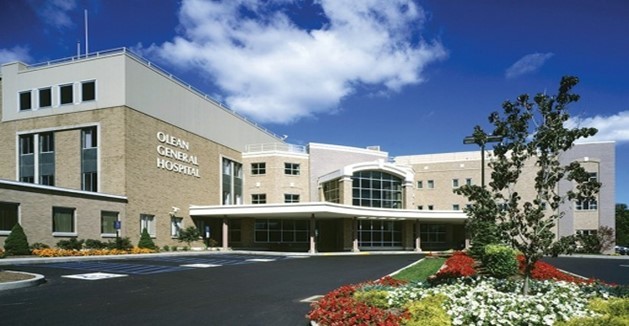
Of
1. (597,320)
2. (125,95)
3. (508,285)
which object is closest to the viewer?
(597,320)

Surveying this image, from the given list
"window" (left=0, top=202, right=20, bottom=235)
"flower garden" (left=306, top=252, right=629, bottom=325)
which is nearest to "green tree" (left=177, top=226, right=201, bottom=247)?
"window" (left=0, top=202, right=20, bottom=235)

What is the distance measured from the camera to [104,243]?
29422mm

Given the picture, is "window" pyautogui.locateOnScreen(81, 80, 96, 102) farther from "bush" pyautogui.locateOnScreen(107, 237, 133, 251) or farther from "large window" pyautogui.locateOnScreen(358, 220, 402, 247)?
"large window" pyautogui.locateOnScreen(358, 220, 402, 247)

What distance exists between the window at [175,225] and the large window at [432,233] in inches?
969

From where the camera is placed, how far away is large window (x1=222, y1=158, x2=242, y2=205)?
1800 inches

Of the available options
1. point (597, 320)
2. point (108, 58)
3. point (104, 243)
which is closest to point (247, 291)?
point (597, 320)

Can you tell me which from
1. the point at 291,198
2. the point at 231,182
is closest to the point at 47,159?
the point at 231,182

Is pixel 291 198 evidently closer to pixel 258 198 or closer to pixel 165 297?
pixel 258 198

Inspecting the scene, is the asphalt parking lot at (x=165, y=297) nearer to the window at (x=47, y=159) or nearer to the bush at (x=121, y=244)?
the bush at (x=121, y=244)

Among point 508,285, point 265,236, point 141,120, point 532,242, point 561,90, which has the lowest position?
point 265,236

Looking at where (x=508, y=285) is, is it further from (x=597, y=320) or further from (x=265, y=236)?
(x=265, y=236)

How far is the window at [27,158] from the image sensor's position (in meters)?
35.6

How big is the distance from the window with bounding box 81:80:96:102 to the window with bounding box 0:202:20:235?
11.1 metres

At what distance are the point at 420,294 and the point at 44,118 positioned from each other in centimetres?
3472
